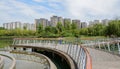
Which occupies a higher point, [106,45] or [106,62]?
[106,62]

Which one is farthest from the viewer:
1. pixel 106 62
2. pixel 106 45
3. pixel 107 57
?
pixel 106 45

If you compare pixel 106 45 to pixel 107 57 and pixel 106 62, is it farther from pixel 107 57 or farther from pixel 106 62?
pixel 106 62

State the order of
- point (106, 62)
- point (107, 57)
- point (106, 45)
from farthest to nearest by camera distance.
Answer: point (106, 45) → point (107, 57) → point (106, 62)

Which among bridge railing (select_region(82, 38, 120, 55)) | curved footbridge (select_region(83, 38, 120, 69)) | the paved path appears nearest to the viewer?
the paved path

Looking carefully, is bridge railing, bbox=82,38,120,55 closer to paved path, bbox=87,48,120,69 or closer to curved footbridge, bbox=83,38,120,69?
curved footbridge, bbox=83,38,120,69

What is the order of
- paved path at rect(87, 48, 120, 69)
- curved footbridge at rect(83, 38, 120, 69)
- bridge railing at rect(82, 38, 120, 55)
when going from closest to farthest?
paved path at rect(87, 48, 120, 69)
curved footbridge at rect(83, 38, 120, 69)
bridge railing at rect(82, 38, 120, 55)

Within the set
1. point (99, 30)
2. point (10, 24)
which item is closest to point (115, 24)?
point (99, 30)

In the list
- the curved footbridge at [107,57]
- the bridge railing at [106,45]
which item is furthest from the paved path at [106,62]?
the bridge railing at [106,45]

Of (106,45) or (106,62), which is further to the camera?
(106,45)

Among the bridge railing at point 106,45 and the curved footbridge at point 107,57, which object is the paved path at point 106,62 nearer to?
the curved footbridge at point 107,57

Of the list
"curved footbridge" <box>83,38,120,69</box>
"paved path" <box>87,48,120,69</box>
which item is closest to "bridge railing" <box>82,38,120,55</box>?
"curved footbridge" <box>83,38,120,69</box>

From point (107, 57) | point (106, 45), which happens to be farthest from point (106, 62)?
point (106, 45)

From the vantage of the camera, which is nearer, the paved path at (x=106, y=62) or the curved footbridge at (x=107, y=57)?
the paved path at (x=106, y=62)

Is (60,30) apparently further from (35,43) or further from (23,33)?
(35,43)
